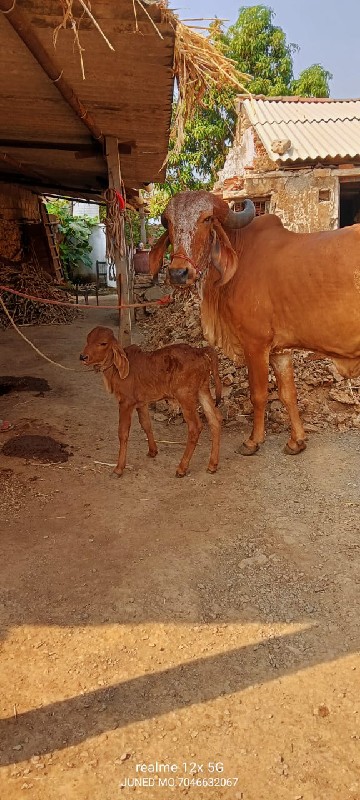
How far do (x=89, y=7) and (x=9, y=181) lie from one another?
787cm

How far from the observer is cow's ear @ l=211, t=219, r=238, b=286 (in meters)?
4.56

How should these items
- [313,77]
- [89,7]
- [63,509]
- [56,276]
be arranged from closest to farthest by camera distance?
[89,7] < [63,509] < [56,276] < [313,77]

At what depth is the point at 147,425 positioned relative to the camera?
5102 mm

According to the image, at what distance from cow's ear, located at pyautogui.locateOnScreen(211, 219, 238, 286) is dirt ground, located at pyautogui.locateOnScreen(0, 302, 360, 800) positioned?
5.49 ft

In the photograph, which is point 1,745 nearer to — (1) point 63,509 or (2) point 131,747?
(2) point 131,747

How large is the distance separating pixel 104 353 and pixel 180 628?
2.29m

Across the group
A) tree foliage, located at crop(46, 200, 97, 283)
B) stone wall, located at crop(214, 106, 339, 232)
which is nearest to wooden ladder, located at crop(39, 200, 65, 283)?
tree foliage, located at crop(46, 200, 97, 283)

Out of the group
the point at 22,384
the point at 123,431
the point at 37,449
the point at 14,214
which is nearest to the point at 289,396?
the point at 123,431

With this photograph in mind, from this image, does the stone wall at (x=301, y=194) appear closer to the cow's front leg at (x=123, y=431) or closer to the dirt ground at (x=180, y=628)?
the dirt ground at (x=180, y=628)

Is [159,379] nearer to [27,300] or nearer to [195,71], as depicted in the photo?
[195,71]

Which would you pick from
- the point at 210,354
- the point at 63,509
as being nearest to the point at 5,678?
the point at 63,509

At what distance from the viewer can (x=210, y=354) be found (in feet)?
15.8

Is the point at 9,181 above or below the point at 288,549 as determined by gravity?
above

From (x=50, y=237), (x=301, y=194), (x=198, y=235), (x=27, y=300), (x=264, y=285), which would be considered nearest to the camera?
(x=198, y=235)
